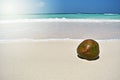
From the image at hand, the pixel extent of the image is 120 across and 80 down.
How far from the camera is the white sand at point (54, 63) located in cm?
253

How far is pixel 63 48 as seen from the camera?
355 cm

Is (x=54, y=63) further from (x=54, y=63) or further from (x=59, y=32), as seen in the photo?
(x=59, y=32)

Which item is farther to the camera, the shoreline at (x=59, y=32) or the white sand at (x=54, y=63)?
the shoreline at (x=59, y=32)

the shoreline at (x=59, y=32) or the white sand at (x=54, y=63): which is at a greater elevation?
the shoreline at (x=59, y=32)

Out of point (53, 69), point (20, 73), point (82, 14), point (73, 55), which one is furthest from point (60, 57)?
point (82, 14)

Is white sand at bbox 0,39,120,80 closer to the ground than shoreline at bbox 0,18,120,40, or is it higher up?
closer to the ground

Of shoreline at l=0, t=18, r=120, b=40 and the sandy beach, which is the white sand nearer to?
the sandy beach

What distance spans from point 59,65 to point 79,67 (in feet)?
0.67

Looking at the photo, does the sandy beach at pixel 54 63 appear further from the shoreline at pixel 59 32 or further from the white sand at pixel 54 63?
the shoreline at pixel 59 32

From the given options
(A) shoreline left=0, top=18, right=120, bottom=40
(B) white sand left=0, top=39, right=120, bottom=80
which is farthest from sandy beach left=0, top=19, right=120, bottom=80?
(A) shoreline left=0, top=18, right=120, bottom=40

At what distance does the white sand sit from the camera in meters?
2.53

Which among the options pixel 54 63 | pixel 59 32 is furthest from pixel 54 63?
pixel 59 32

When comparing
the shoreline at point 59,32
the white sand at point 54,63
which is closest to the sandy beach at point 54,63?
the white sand at point 54,63

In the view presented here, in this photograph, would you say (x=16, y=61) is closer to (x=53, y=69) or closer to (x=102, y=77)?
(x=53, y=69)
